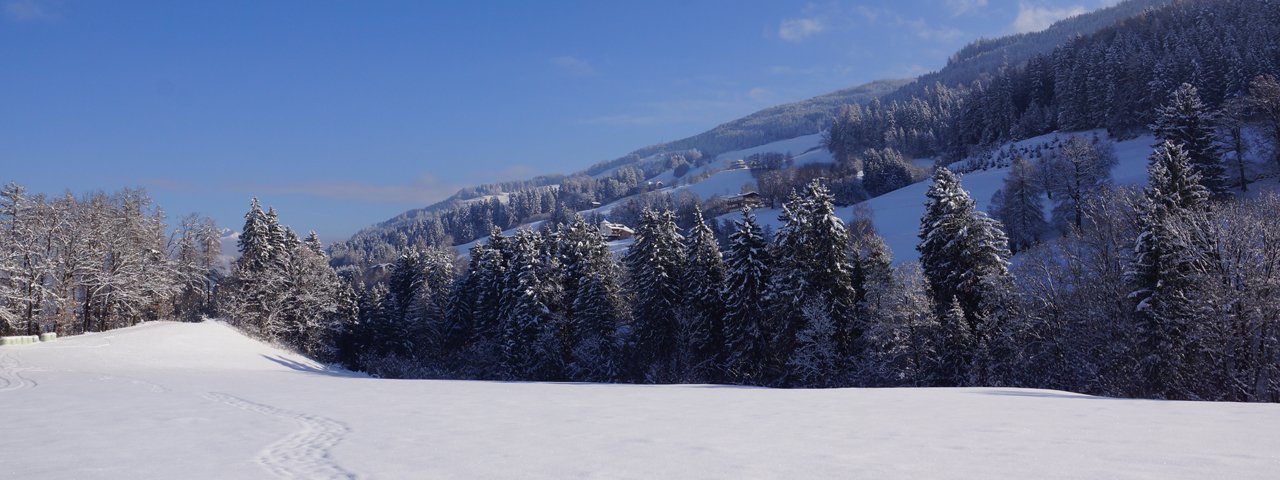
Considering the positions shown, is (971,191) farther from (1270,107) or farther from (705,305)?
(705,305)

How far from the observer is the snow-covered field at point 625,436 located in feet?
22.3

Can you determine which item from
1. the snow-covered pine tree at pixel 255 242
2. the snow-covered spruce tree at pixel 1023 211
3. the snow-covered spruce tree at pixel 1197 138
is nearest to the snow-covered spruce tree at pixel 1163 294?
the snow-covered spruce tree at pixel 1197 138

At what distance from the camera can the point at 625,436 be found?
9.26 metres

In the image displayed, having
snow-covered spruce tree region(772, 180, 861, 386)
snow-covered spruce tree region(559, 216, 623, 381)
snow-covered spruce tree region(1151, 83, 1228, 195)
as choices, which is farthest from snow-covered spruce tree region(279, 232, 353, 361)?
snow-covered spruce tree region(1151, 83, 1228, 195)

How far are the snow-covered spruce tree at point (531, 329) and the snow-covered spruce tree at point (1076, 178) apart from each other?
44754mm

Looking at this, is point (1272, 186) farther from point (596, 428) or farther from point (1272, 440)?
point (596, 428)

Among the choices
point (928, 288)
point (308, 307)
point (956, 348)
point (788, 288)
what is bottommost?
point (956, 348)

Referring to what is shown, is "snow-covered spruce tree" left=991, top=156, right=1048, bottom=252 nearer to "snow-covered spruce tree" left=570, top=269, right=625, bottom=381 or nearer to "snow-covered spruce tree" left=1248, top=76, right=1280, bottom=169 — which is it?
"snow-covered spruce tree" left=1248, top=76, right=1280, bottom=169

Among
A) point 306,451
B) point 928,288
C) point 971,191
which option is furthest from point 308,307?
point 971,191

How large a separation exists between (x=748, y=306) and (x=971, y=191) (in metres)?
51.6

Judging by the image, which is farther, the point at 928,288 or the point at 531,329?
the point at 531,329

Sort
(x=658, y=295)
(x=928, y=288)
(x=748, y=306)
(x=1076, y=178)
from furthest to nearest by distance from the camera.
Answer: (x=1076, y=178) < (x=658, y=295) < (x=748, y=306) < (x=928, y=288)

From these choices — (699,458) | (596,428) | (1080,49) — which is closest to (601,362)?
(596,428)

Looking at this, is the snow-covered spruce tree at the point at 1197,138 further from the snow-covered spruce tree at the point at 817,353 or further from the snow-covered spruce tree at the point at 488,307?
the snow-covered spruce tree at the point at 488,307
